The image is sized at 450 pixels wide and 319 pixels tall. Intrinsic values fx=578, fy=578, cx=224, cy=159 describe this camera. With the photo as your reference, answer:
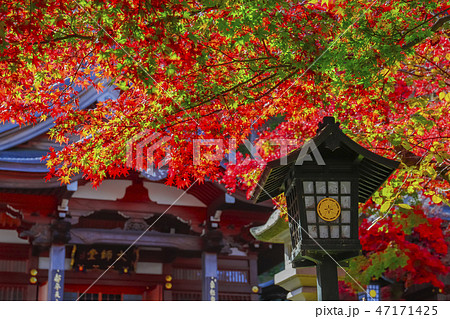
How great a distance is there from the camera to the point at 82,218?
15.4 m

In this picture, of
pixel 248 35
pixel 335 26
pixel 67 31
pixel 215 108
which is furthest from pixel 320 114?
pixel 67 31

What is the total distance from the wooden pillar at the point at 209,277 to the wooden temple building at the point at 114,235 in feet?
0.08

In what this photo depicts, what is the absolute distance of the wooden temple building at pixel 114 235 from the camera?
44.8 ft

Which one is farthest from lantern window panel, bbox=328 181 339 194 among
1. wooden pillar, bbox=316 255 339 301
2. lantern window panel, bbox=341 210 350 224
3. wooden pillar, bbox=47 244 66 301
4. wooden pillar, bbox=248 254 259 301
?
wooden pillar, bbox=248 254 259 301

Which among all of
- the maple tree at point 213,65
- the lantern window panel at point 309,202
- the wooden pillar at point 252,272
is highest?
the maple tree at point 213,65


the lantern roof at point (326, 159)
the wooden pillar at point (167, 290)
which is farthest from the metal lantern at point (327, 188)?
the wooden pillar at point (167, 290)

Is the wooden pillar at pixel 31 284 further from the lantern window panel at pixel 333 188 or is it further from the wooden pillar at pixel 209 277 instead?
the lantern window panel at pixel 333 188

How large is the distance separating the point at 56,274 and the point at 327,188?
9259 millimetres

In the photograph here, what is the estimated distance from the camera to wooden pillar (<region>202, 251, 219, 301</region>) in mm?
14586

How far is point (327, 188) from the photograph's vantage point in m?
5.88

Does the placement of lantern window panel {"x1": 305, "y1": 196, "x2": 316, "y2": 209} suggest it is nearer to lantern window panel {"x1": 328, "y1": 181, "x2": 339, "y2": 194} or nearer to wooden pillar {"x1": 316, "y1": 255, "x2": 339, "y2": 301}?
lantern window panel {"x1": 328, "y1": 181, "x2": 339, "y2": 194}

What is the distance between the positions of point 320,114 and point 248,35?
15.8 ft

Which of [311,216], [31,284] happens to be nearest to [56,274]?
[31,284]

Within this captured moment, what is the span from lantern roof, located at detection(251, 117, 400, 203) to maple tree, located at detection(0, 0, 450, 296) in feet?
3.22
